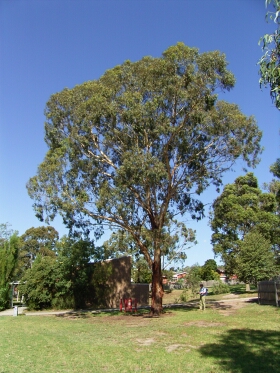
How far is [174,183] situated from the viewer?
21906 millimetres

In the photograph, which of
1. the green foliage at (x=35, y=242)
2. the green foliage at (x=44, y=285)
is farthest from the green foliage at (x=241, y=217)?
the green foliage at (x=35, y=242)

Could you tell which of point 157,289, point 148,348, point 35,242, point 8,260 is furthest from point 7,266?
point 35,242

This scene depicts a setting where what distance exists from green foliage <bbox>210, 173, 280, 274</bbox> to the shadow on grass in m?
25.7

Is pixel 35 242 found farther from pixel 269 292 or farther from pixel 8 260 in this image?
pixel 269 292

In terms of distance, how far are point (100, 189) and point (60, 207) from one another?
2.57 metres

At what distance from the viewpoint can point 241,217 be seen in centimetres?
3788

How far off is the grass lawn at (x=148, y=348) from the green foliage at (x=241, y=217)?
22.9 metres

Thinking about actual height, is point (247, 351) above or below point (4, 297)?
below

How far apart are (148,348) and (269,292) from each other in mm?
13827

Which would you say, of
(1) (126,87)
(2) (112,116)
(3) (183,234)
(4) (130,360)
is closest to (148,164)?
(2) (112,116)

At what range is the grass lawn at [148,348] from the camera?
8438mm

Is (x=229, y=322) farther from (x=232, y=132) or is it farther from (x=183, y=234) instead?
(x=232, y=132)

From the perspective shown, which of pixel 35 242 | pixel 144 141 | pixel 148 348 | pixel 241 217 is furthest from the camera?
pixel 35 242

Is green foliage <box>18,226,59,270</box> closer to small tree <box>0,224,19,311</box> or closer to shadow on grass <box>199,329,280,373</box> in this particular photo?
small tree <box>0,224,19,311</box>
